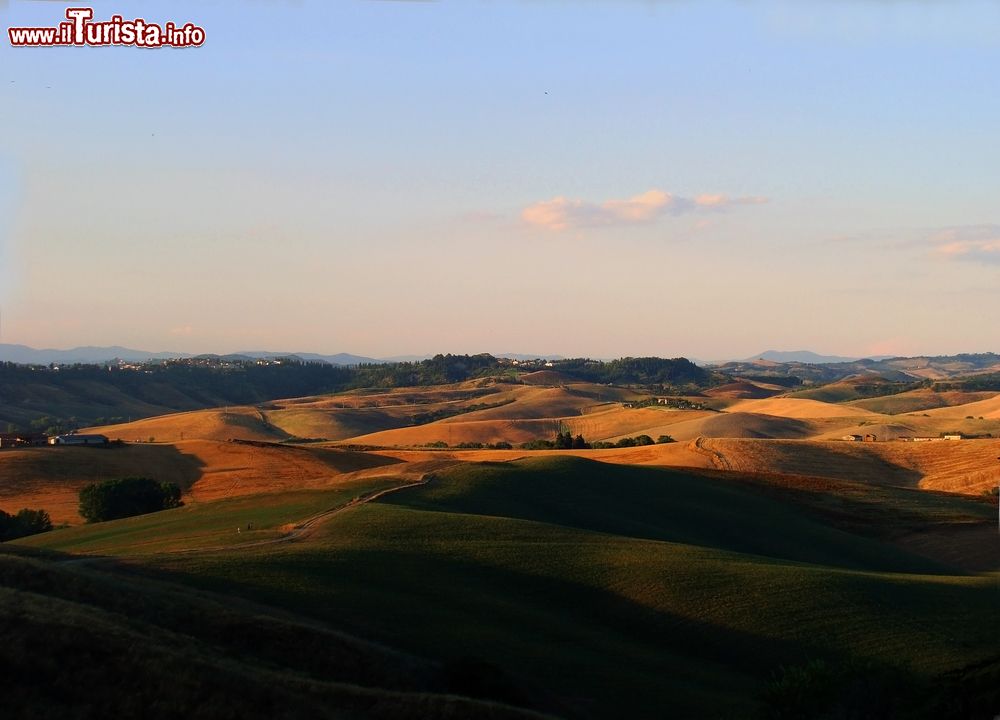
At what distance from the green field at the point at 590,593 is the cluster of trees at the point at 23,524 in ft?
21.9

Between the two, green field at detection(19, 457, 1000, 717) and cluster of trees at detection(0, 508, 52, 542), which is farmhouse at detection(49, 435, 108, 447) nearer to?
cluster of trees at detection(0, 508, 52, 542)

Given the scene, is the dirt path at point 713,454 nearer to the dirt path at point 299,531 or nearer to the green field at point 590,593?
the green field at point 590,593

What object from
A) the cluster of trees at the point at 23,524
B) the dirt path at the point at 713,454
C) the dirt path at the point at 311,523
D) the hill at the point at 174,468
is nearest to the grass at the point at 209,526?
the dirt path at the point at 311,523

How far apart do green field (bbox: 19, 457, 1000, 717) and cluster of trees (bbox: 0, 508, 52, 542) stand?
6.68 m

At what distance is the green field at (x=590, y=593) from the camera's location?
3064 centimetres

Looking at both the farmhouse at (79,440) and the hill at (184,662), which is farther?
the farmhouse at (79,440)

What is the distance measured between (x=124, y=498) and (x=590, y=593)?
131ft

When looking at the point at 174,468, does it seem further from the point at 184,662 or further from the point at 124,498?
the point at 184,662

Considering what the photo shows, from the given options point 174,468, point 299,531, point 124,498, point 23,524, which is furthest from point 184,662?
point 174,468

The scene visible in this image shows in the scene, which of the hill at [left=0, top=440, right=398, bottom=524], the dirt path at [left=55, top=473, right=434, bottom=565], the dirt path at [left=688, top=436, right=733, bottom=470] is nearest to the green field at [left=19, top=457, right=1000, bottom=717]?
the dirt path at [left=55, top=473, right=434, bottom=565]

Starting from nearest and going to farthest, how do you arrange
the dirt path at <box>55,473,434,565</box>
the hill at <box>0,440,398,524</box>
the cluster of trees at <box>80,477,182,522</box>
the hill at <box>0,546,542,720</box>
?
the hill at <box>0,546,542,720</box> → the dirt path at <box>55,473,434,565</box> → the cluster of trees at <box>80,477,182,522</box> → the hill at <box>0,440,398,524</box>

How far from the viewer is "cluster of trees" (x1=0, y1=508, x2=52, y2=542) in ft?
190

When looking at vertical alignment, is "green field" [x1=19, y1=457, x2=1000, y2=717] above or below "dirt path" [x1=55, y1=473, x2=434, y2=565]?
below

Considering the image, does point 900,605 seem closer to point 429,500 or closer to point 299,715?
point 429,500
